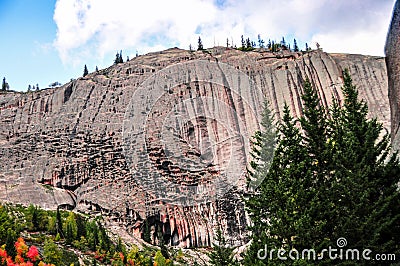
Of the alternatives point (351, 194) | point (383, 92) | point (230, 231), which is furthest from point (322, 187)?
point (383, 92)

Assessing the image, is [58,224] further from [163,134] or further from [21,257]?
[163,134]

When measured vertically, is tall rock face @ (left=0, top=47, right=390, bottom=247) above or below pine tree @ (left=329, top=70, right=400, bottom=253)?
above

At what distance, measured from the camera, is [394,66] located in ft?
67.8

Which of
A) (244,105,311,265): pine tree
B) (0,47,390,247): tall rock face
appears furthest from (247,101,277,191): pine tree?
(0,47,390,247): tall rock face

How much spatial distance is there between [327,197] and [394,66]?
792 centimetres

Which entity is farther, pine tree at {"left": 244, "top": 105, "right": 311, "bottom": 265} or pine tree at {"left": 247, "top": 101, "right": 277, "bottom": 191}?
pine tree at {"left": 247, "top": 101, "right": 277, "bottom": 191}

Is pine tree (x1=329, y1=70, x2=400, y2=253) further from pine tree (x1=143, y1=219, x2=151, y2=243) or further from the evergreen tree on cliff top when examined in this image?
pine tree (x1=143, y1=219, x2=151, y2=243)

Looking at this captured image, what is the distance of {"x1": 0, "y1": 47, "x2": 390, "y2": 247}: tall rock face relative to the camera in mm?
65125

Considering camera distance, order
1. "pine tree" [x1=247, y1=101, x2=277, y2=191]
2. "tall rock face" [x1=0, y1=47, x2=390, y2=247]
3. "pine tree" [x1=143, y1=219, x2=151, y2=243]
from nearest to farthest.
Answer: "pine tree" [x1=247, y1=101, x2=277, y2=191], "pine tree" [x1=143, y1=219, x2=151, y2=243], "tall rock face" [x1=0, y1=47, x2=390, y2=247]

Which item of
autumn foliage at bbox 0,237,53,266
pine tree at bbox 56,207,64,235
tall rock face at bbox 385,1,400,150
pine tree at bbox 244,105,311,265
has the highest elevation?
tall rock face at bbox 385,1,400,150

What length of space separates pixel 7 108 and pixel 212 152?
41.0 meters

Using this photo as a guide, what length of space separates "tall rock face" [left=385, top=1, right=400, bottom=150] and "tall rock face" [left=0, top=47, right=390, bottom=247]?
137ft

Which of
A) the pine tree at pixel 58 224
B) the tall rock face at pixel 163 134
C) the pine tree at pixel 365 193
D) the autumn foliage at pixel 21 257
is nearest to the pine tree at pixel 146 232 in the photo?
the tall rock face at pixel 163 134

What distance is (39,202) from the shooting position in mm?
66250
